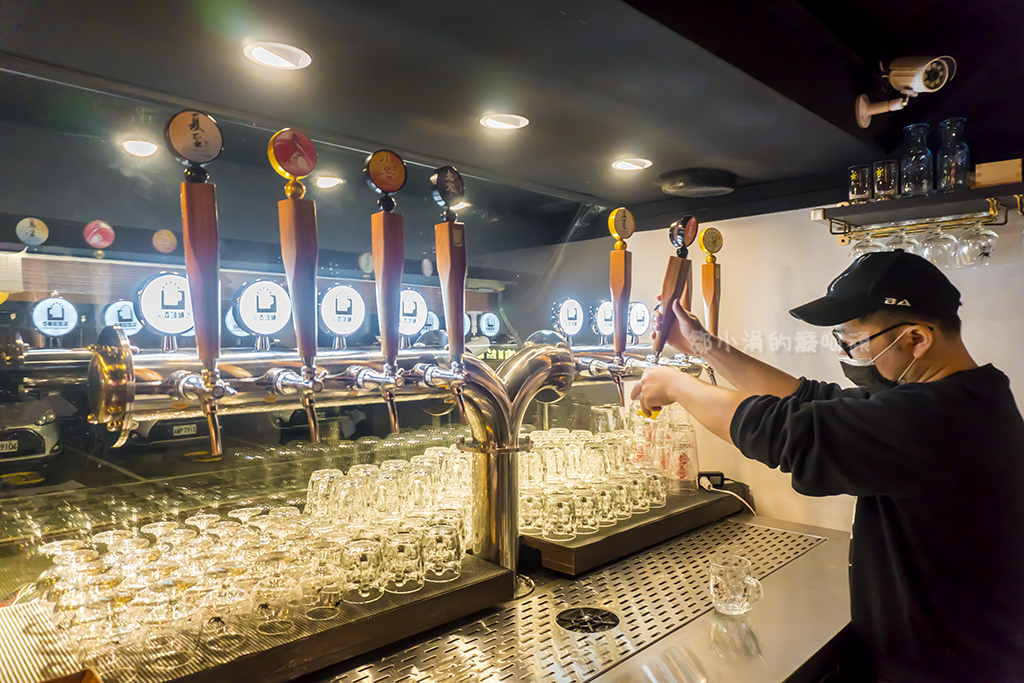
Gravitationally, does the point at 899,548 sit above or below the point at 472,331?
below

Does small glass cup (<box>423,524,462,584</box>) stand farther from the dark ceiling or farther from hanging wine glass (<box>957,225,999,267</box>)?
hanging wine glass (<box>957,225,999,267</box>)

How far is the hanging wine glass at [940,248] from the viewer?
2131mm

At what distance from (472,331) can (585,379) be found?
Answer: 3.53 feet

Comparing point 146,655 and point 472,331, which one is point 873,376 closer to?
point 472,331

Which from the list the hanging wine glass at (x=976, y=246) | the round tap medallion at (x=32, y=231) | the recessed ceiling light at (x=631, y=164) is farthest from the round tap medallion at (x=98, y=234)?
the hanging wine glass at (x=976, y=246)

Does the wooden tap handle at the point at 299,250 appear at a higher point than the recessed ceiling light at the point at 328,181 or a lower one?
lower

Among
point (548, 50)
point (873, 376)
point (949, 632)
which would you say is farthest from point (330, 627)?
point (873, 376)

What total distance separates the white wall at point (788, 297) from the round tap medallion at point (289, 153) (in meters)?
1.89

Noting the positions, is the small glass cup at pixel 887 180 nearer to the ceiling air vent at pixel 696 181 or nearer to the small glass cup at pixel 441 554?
the ceiling air vent at pixel 696 181

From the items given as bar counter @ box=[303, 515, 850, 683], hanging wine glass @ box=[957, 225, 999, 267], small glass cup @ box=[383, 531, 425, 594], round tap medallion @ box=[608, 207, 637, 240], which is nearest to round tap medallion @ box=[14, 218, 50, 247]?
small glass cup @ box=[383, 531, 425, 594]

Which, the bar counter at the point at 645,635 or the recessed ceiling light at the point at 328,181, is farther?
the recessed ceiling light at the point at 328,181

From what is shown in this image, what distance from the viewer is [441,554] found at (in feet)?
4.61

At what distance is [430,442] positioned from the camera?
7.58 feet

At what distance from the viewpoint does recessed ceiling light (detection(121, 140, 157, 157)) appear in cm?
185
